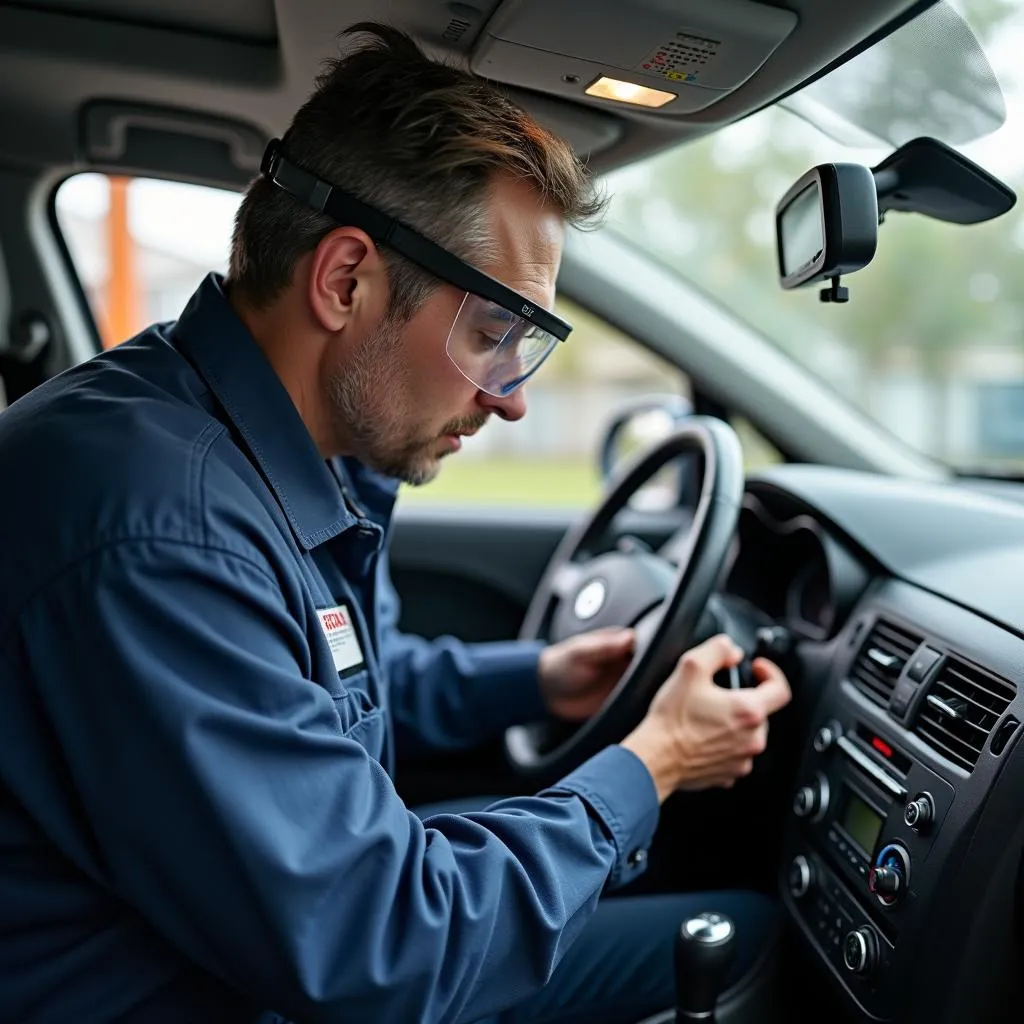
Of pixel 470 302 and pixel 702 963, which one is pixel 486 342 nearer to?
pixel 470 302

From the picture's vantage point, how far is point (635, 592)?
66.5 inches

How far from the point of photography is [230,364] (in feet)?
3.73

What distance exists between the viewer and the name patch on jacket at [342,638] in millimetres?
1193

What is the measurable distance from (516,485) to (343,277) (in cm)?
181

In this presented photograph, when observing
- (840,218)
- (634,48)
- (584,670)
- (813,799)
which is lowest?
(813,799)

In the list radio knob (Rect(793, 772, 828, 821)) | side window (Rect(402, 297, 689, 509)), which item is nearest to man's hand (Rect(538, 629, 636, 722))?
radio knob (Rect(793, 772, 828, 821))

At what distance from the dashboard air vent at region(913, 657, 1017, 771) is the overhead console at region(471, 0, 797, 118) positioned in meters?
0.74

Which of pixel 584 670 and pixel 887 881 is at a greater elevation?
pixel 584 670

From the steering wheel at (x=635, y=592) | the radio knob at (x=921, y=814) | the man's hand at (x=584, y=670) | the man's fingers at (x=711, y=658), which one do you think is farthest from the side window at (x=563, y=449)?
the radio knob at (x=921, y=814)

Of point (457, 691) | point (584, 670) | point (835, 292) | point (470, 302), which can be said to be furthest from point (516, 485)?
point (470, 302)

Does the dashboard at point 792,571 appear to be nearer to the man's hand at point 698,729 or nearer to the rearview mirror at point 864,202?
the man's hand at point 698,729

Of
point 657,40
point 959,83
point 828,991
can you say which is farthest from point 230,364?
point 828,991

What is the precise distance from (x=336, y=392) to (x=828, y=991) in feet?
3.21

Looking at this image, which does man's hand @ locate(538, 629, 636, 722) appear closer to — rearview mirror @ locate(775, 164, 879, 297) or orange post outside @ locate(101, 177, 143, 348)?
rearview mirror @ locate(775, 164, 879, 297)
